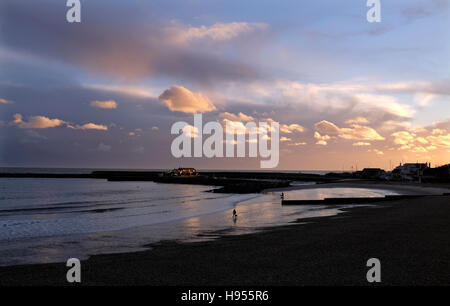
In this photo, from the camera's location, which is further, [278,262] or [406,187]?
[406,187]

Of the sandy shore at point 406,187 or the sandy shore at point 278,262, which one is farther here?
the sandy shore at point 406,187

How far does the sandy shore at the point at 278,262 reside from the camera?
10344 mm

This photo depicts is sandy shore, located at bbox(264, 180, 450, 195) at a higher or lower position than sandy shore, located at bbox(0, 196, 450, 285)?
lower

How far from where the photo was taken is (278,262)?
12.4m

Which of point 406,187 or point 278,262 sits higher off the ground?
point 278,262

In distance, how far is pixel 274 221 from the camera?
82.7 feet

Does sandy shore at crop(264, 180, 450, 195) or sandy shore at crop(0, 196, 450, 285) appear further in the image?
sandy shore at crop(264, 180, 450, 195)

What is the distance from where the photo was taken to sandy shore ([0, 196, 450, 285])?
33.9ft

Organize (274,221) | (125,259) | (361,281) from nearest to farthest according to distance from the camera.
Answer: (361,281)
(125,259)
(274,221)

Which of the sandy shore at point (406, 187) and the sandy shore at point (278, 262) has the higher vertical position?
the sandy shore at point (278, 262)
